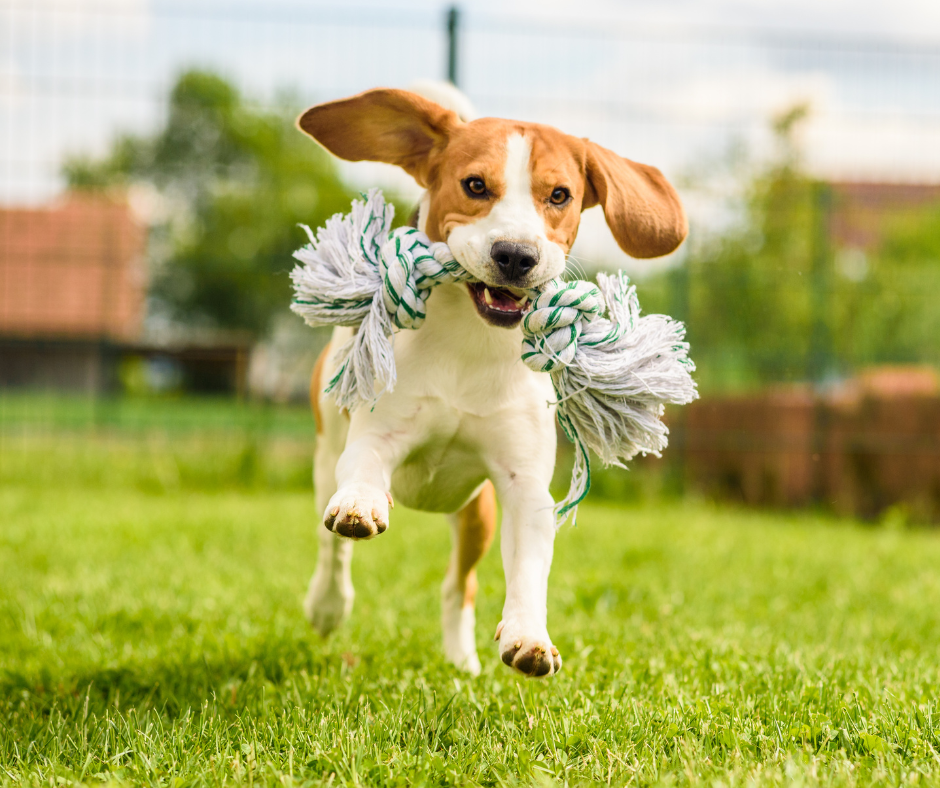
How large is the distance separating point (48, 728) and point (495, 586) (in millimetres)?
2192

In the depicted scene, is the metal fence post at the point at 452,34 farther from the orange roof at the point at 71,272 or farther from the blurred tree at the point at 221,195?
the orange roof at the point at 71,272

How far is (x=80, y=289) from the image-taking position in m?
8.60

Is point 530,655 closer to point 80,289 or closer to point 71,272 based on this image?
point 71,272

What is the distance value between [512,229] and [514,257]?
0.07 m

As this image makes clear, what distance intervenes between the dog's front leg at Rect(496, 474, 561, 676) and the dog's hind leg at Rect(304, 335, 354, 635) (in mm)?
909

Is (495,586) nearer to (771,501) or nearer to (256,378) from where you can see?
(771,501)

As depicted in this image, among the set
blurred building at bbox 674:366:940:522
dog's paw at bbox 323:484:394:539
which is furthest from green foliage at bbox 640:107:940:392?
dog's paw at bbox 323:484:394:539

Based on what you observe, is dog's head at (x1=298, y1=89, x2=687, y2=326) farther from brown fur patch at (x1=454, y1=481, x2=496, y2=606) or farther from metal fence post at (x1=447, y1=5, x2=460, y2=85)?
metal fence post at (x1=447, y1=5, x2=460, y2=85)

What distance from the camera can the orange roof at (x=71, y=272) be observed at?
8039 millimetres

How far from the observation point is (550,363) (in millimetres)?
2178

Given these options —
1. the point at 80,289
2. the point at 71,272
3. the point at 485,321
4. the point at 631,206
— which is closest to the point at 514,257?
the point at 485,321

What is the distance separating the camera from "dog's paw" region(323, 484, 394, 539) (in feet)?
6.40

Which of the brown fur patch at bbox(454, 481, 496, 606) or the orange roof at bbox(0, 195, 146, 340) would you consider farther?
the orange roof at bbox(0, 195, 146, 340)

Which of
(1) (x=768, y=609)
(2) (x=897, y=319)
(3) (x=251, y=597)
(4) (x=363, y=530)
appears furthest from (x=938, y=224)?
(4) (x=363, y=530)
